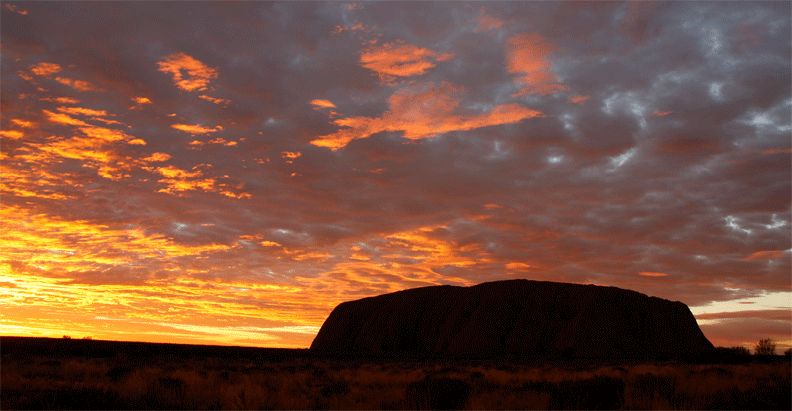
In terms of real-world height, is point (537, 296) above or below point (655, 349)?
above

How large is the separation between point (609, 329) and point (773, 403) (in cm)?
7785

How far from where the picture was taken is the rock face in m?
83.9

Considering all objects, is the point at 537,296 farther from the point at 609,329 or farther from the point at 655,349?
the point at 655,349

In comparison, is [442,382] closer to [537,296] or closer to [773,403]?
[773,403]

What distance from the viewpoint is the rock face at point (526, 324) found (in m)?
83.9

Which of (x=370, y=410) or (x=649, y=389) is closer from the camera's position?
(x=370, y=410)

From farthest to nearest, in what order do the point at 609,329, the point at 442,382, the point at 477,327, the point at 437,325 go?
the point at 437,325 < the point at 477,327 < the point at 609,329 < the point at 442,382

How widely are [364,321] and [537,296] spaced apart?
117 ft

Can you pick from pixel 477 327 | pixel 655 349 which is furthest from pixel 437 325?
pixel 655 349

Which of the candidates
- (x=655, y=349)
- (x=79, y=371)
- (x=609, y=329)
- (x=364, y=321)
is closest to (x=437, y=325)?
(x=364, y=321)

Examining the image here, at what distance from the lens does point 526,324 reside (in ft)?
293

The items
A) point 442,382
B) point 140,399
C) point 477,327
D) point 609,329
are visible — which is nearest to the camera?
point 140,399

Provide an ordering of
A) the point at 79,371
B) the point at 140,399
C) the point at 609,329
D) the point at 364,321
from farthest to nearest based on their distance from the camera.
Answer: the point at 364,321 → the point at 609,329 → the point at 79,371 → the point at 140,399

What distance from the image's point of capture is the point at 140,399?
518 inches
